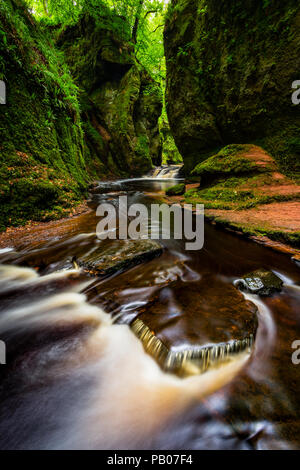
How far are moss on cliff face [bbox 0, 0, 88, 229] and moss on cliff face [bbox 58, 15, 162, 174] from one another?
8738 millimetres

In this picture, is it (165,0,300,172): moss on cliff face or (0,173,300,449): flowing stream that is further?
(165,0,300,172): moss on cliff face

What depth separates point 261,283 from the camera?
7.04ft

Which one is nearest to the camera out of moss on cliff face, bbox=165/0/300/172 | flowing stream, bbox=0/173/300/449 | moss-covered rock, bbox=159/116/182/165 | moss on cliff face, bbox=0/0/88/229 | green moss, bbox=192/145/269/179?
flowing stream, bbox=0/173/300/449

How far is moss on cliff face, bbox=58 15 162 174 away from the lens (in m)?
13.6

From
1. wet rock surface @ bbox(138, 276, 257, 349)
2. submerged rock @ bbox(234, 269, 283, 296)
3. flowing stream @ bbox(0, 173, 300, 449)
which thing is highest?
submerged rock @ bbox(234, 269, 283, 296)

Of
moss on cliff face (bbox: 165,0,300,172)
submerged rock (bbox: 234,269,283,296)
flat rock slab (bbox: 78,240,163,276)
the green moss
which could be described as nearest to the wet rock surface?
submerged rock (bbox: 234,269,283,296)

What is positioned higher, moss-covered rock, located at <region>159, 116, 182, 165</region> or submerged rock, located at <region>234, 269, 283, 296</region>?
moss-covered rock, located at <region>159, 116, 182, 165</region>

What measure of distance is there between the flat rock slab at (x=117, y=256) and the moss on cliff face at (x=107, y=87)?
12.9 metres

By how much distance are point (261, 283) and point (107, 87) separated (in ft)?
59.9

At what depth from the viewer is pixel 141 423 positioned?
111 cm

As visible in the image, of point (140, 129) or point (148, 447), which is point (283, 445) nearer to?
point (148, 447)

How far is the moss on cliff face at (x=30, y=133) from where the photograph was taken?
3699 millimetres

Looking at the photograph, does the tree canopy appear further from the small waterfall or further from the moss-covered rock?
the small waterfall
